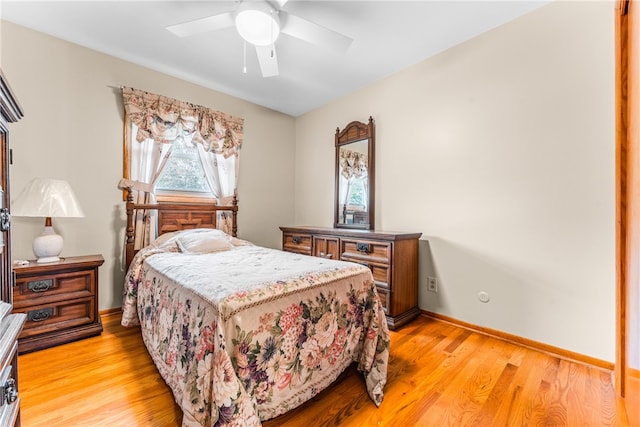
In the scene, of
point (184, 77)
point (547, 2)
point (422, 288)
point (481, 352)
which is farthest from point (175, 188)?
point (547, 2)

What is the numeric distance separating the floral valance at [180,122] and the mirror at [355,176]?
1.34 meters

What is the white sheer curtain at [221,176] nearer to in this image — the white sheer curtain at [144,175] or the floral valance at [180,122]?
the floral valance at [180,122]

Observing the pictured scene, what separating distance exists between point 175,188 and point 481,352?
10.9 ft

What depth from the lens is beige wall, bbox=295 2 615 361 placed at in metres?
1.83

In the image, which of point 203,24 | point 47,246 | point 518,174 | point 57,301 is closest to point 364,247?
point 518,174

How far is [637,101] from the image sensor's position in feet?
3.45

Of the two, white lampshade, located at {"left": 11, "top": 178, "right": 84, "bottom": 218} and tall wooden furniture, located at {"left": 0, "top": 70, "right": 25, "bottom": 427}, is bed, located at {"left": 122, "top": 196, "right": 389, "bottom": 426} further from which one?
white lampshade, located at {"left": 11, "top": 178, "right": 84, "bottom": 218}

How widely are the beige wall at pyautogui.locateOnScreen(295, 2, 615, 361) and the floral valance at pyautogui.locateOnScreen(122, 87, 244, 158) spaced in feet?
6.19

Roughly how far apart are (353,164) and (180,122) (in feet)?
6.64

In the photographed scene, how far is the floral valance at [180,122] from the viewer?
269 centimetres

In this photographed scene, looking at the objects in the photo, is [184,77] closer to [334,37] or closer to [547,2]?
[334,37]

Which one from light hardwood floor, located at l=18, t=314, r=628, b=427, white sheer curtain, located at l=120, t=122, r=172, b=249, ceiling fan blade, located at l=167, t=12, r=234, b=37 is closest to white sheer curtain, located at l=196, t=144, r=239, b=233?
white sheer curtain, located at l=120, t=122, r=172, b=249

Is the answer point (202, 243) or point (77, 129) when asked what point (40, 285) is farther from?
point (77, 129)

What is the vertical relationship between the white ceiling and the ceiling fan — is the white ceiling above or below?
above
